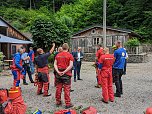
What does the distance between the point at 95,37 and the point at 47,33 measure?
1401cm

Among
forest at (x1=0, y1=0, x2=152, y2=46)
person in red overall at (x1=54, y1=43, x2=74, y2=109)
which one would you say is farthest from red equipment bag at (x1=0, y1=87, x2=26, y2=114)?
forest at (x1=0, y1=0, x2=152, y2=46)

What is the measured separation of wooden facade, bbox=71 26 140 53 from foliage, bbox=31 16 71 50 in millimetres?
10191

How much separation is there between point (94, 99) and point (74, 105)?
39.6 inches

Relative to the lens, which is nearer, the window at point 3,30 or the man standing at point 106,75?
the man standing at point 106,75

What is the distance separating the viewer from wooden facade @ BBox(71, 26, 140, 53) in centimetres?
3253

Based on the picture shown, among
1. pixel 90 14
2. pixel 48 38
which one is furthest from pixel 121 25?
pixel 48 38

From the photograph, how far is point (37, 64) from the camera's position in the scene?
9.03m

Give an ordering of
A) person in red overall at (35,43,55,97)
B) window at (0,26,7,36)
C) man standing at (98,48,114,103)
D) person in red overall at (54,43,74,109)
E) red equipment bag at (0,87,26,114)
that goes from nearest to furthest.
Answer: red equipment bag at (0,87,26,114), person in red overall at (54,43,74,109), man standing at (98,48,114,103), person in red overall at (35,43,55,97), window at (0,26,7,36)

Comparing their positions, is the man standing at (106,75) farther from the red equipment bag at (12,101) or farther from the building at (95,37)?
the building at (95,37)

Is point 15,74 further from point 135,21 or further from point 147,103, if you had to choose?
point 135,21

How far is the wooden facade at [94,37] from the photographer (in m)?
32.5

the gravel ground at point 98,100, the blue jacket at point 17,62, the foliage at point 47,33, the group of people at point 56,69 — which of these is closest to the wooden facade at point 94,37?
the foliage at point 47,33

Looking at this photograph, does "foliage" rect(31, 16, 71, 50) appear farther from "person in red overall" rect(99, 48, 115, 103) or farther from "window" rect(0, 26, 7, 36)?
"person in red overall" rect(99, 48, 115, 103)

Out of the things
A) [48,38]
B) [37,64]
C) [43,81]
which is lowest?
[43,81]
